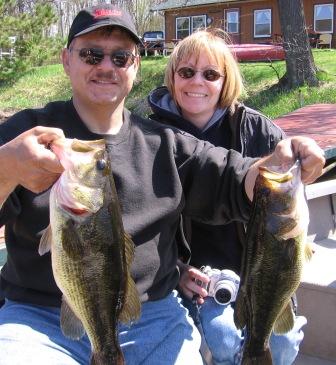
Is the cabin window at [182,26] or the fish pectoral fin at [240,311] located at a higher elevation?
the cabin window at [182,26]

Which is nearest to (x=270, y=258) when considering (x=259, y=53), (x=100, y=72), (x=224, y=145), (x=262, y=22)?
(x=100, y=72)

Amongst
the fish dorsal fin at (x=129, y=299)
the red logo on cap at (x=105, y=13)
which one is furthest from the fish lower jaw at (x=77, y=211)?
the red logo on cap at (x=105, y=13)

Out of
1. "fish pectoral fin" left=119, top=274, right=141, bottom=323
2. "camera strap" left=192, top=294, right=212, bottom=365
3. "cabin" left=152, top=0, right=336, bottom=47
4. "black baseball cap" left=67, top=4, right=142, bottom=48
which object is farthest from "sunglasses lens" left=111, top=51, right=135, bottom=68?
"cabin" left=152, top=0, right=336, bottom=47

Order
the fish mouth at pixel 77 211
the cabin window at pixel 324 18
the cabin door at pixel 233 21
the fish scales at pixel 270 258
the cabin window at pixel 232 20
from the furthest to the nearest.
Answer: the cabin window at pixel 232 20, the cabin door at pixel 233 21, the cabin window at pixel 324 18, the fish scales at pixel 270 258, the fish mouth at pixel 77 211

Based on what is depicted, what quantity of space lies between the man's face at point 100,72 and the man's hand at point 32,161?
28.6 inches

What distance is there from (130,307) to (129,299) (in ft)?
0.13

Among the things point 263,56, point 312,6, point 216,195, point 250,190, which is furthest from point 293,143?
point 312,6

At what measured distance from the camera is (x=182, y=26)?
3728cm

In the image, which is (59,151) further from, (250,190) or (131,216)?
(250,190)

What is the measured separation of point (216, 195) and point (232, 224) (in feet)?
1.52

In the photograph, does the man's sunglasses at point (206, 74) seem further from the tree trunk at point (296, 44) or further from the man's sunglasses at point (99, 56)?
the tree trunk at point (296, 44)

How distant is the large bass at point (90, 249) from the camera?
218cm

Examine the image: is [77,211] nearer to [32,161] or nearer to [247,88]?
[32,161]

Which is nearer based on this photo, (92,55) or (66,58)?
(92,55)
